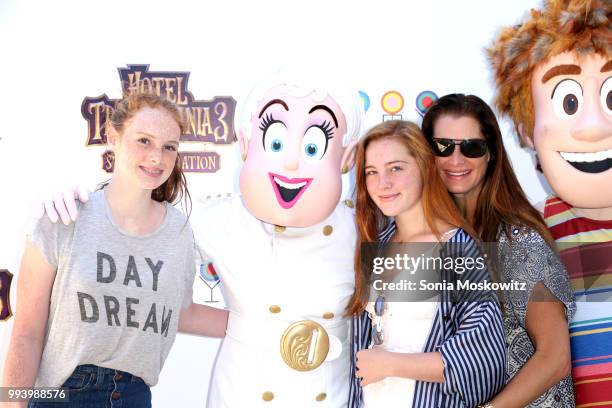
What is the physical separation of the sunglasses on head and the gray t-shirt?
2.89 feet

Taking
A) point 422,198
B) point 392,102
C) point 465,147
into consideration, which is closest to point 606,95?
point 465,147

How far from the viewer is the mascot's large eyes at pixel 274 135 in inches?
65.5

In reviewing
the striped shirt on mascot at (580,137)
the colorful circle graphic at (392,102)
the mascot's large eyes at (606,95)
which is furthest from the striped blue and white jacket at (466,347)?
the colorful circle graphic at (392,102)

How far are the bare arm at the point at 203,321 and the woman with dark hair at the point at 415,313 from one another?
1.48ft

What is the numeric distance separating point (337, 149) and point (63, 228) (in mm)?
775

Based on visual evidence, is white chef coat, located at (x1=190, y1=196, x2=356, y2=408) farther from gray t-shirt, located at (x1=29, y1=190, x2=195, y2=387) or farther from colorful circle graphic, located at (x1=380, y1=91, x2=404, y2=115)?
colorful circle graphic, located at (x1=380, y1=91, x2=404, y2=115)

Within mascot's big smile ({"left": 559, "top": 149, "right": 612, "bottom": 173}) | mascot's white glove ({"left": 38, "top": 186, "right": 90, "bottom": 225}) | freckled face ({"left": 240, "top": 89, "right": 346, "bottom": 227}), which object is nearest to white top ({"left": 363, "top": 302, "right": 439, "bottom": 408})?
freckled face ({"left": 240, "top": 89, "right": 346, "bottom": 227})

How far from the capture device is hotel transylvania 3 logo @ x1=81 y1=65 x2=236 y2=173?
8.87 feet

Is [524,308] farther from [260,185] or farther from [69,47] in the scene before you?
[69,47]

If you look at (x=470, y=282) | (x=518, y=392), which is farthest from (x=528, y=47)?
(x=518, y=392)

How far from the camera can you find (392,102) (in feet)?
8.86

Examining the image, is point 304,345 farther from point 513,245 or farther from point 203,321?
point 513,245

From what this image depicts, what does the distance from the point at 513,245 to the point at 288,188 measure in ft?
2.15

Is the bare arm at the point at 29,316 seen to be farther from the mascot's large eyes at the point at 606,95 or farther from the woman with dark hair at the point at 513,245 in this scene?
the mascot's large eyes at the point at 606,95
